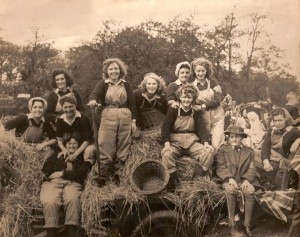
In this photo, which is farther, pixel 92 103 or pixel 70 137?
pixel 70 137

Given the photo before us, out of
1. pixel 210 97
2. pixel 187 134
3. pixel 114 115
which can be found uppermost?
pixel 210 97

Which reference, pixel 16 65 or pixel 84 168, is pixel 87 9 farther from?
pixel 84 168

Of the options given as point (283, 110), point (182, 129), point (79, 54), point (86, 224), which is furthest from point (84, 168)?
point (283, 110)

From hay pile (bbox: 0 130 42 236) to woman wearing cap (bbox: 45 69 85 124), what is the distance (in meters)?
0.44

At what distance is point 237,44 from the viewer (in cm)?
438

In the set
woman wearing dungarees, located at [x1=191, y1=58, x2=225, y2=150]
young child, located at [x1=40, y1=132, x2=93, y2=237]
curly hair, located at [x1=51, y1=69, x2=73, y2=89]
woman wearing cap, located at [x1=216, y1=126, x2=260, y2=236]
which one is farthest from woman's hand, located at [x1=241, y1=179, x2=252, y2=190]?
curly hair, located at [x1=51, y1=69, x2=73, y2=89]

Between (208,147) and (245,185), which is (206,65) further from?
(245,185)

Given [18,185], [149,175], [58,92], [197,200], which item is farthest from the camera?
[58,92]

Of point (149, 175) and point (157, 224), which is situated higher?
point (149, 175)

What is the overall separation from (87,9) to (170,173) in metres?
2.09

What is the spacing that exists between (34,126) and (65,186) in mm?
710

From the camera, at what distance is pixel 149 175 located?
3.65 metres

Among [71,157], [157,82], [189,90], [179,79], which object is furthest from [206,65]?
[71,157]

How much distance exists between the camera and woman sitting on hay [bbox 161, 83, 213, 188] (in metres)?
3.61
